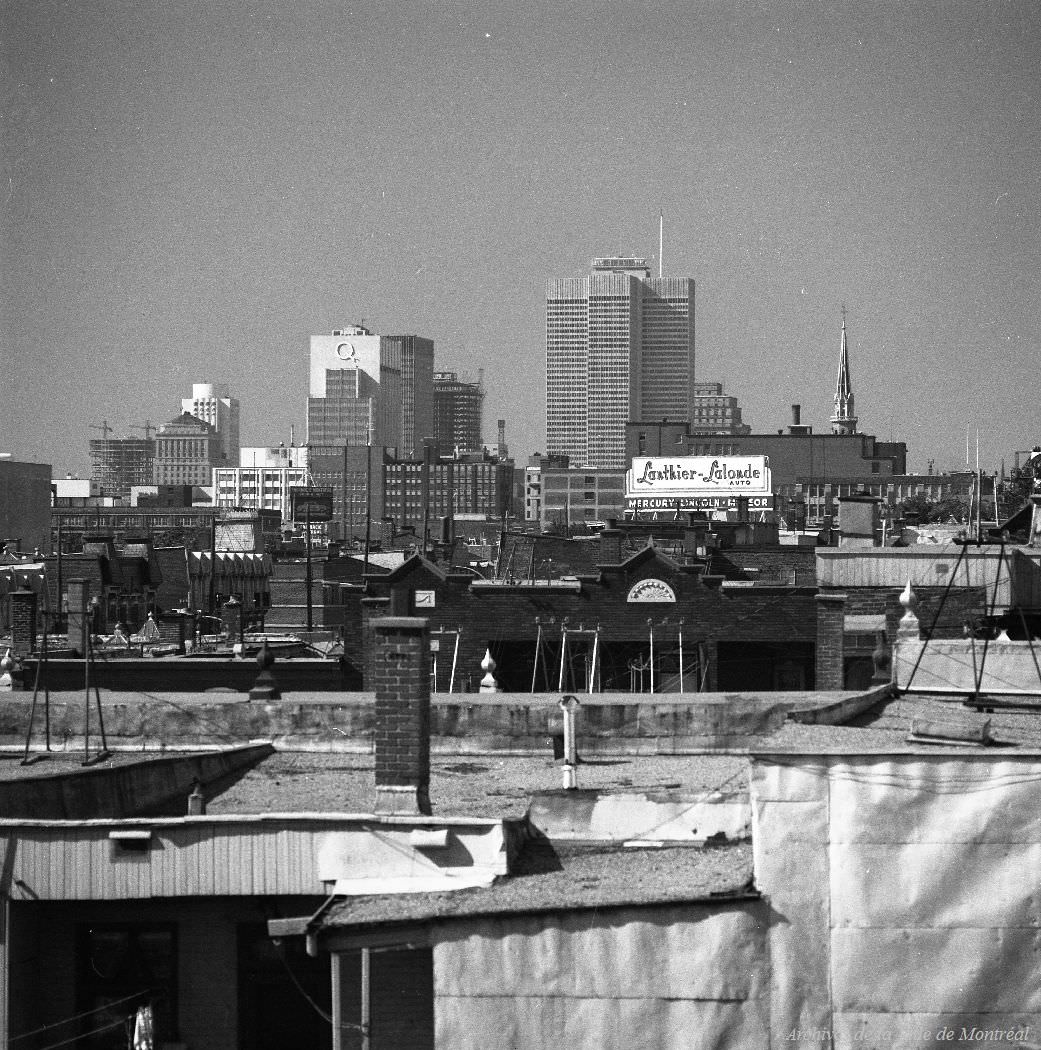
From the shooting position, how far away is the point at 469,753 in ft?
58.5

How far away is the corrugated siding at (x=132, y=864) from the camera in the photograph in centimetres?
1288

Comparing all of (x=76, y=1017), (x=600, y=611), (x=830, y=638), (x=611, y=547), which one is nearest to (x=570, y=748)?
(x=76, y=1017)

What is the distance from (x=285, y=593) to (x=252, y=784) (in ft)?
126

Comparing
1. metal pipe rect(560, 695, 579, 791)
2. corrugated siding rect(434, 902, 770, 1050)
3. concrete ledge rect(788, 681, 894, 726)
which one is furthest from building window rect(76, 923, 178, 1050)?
concrete ledge rect(788, 681, 894, 726)

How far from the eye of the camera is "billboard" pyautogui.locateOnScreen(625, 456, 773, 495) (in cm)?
8994

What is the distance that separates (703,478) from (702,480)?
0.44ft

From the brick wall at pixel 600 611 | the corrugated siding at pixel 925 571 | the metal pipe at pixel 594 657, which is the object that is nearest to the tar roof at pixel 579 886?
the corrugated siding at pixel 925 571

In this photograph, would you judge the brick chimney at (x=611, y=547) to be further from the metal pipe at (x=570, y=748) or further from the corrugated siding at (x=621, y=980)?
the corrugated siding at (x=621, y=980)

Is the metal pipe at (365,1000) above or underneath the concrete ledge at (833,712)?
underneath

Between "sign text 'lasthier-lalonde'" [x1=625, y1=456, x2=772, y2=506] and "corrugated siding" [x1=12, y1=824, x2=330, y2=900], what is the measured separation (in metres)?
77.3

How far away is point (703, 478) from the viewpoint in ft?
297

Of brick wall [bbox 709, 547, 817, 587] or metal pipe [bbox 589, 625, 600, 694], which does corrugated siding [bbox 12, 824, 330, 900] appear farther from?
brick wall [bbox 709, 547, 817, 587]

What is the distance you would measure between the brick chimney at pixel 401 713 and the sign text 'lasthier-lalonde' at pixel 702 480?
251 ft

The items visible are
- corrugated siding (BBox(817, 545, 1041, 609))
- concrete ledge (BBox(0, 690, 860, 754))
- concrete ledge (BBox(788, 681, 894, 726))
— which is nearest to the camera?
concrete ledge (BBox(788, 681, 894, 726))
